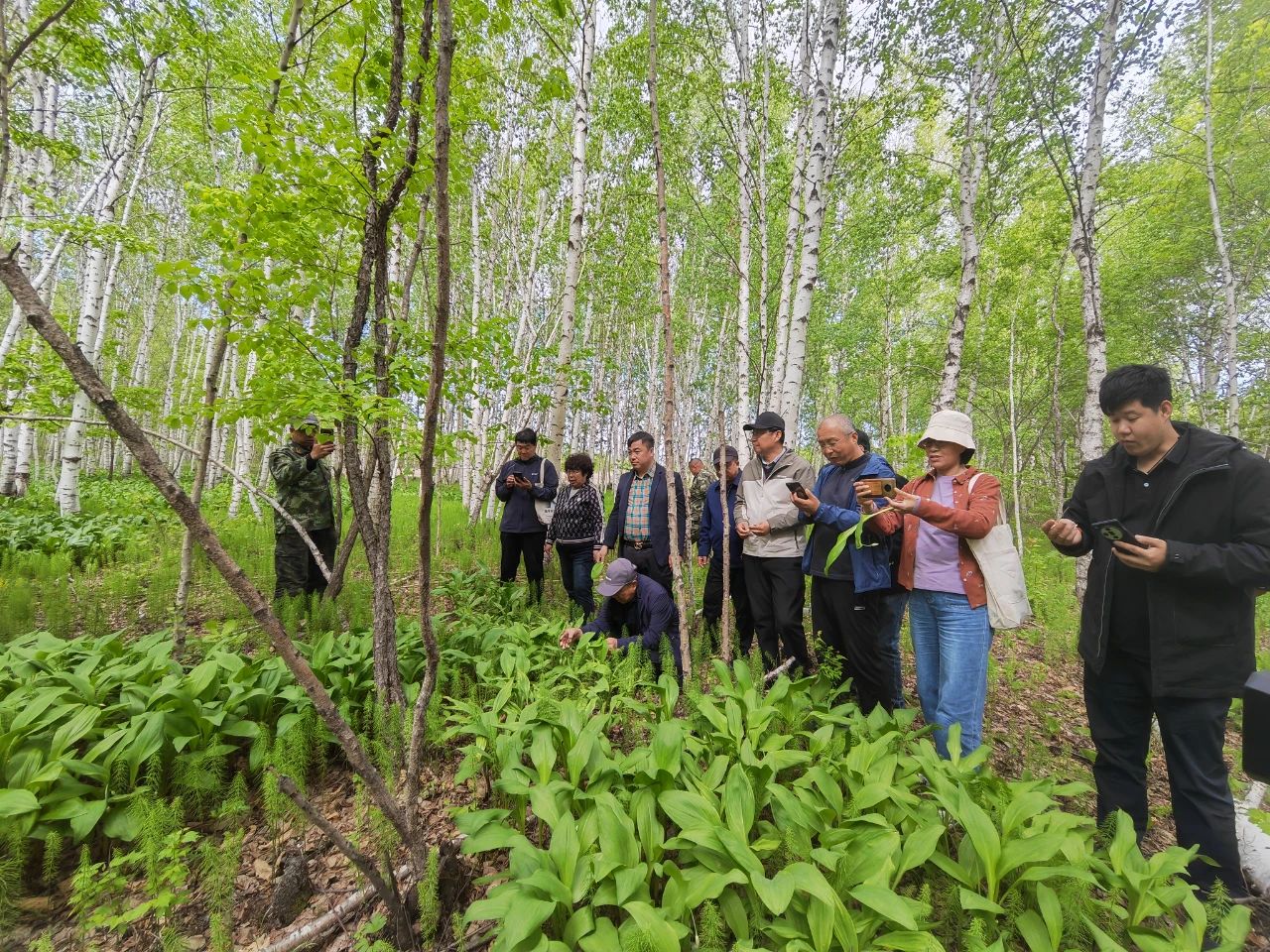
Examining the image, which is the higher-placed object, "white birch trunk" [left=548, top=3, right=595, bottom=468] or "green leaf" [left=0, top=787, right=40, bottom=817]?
"white birch trunk" [left=548, top=3, right=595, bottom=468]

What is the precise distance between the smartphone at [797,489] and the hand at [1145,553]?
5.07 feet

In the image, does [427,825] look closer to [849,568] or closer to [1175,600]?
[849,568]

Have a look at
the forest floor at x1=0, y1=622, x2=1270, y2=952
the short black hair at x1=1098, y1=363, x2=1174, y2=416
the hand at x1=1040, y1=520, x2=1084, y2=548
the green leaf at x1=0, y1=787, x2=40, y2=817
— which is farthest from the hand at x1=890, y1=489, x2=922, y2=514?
the green leaf at x1=0, y1=787, x2=40, y2=817

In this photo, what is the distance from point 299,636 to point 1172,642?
595cm

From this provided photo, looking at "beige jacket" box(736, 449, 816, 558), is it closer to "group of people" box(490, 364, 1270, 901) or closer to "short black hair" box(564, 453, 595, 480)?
"group of people" box(490, 364, 1270, 901)

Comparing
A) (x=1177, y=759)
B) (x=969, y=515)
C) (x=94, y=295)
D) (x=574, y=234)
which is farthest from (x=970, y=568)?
(x=94, y=295)

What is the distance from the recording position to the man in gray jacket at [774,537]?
3.77 meters

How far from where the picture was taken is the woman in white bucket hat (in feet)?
8.97

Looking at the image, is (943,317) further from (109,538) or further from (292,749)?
(109,538)

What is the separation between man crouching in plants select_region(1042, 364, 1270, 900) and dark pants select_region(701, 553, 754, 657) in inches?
103

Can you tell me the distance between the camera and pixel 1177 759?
2188mm

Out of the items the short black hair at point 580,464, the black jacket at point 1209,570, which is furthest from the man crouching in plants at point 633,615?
the black jacket at point 1209,570

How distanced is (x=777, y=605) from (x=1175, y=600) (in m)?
2.16

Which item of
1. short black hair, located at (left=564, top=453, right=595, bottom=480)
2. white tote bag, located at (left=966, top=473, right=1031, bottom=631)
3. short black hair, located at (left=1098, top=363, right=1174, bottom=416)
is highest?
short black hair, located at (left=1098, top=363, right=1174, bottom=416)
